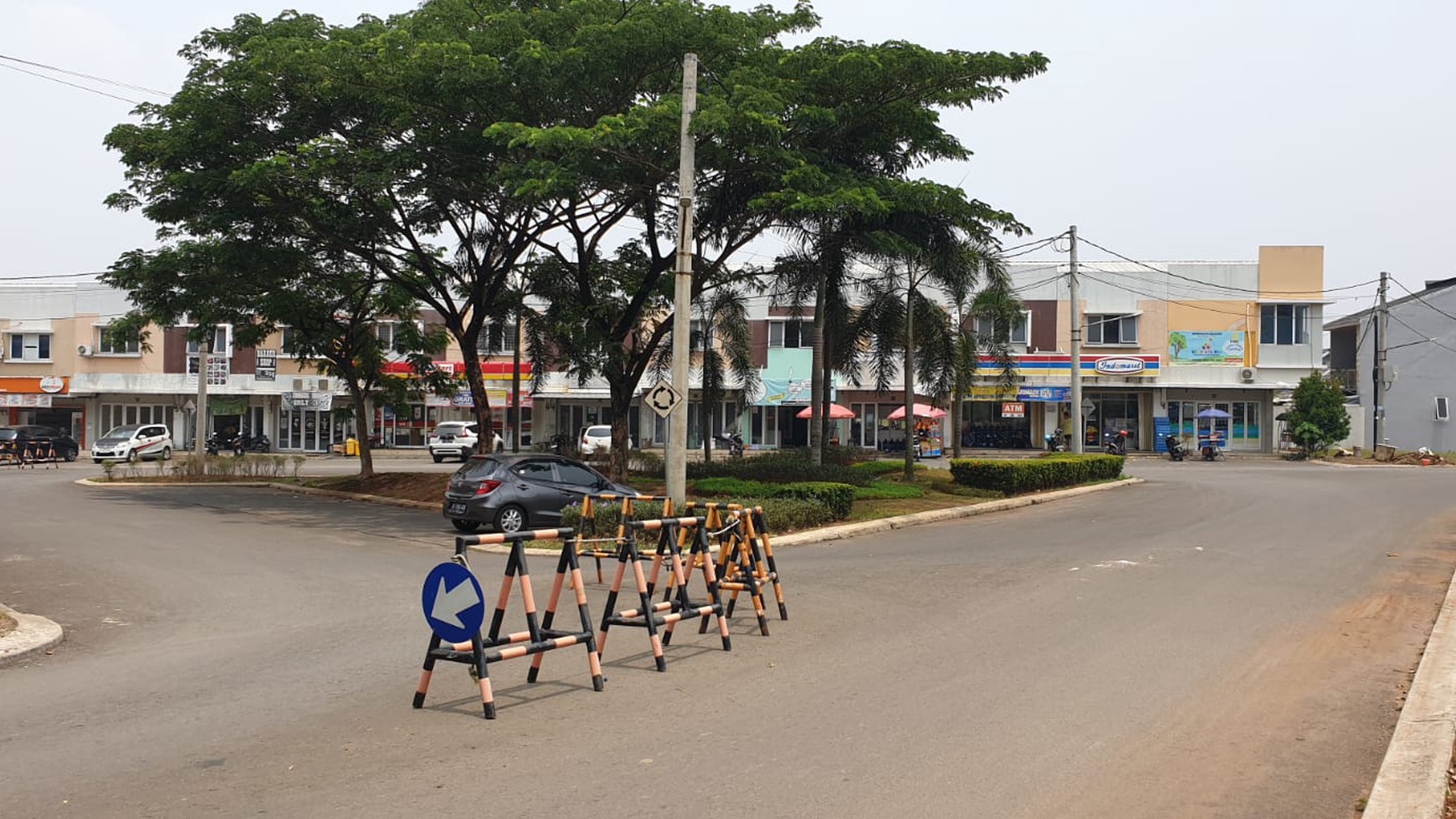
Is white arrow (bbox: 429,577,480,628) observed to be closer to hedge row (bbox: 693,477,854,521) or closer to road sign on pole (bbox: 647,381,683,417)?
road sign on pole (bbox: 647,381,683,417)

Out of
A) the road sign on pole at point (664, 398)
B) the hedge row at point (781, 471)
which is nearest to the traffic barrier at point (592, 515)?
the road sign on pole at point (664, 398)

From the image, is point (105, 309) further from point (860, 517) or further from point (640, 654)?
point (640, 654)

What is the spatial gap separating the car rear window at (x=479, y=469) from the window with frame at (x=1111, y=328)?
41603 mm

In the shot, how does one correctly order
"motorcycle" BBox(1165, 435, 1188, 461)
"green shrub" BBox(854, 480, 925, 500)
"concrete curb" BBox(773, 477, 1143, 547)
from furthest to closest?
"motorcycle" BBox(1165, 435, 1188, 461) < "green shrub" BBox(854, 480, 925, 500) < "concrete curb" BBox(773, 477, 1143, 547)

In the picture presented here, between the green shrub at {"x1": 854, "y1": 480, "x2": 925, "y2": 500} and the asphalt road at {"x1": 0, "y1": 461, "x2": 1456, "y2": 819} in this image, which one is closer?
the asphalt road at {"x1": 0, "y1": 461, "x2": 1456, "y2": 819}

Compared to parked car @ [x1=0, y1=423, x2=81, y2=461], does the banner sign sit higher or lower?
higher

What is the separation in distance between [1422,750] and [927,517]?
16.2 metres

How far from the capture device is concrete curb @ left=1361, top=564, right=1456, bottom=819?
5645 millimetres

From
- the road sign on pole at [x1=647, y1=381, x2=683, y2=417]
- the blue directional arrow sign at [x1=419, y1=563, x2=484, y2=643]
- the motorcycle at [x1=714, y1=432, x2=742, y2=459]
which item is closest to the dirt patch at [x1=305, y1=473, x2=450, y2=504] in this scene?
the road sign on pole at [x1=647, y1=381, x2=683, y2=417]

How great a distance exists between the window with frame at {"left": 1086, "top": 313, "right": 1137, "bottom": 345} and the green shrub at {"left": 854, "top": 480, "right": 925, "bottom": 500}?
31313mm

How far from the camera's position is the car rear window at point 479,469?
20311 mm

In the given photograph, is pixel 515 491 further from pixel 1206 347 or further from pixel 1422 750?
pixel 1206 347

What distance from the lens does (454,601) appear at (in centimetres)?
745

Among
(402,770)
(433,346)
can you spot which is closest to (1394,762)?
(402,770)
